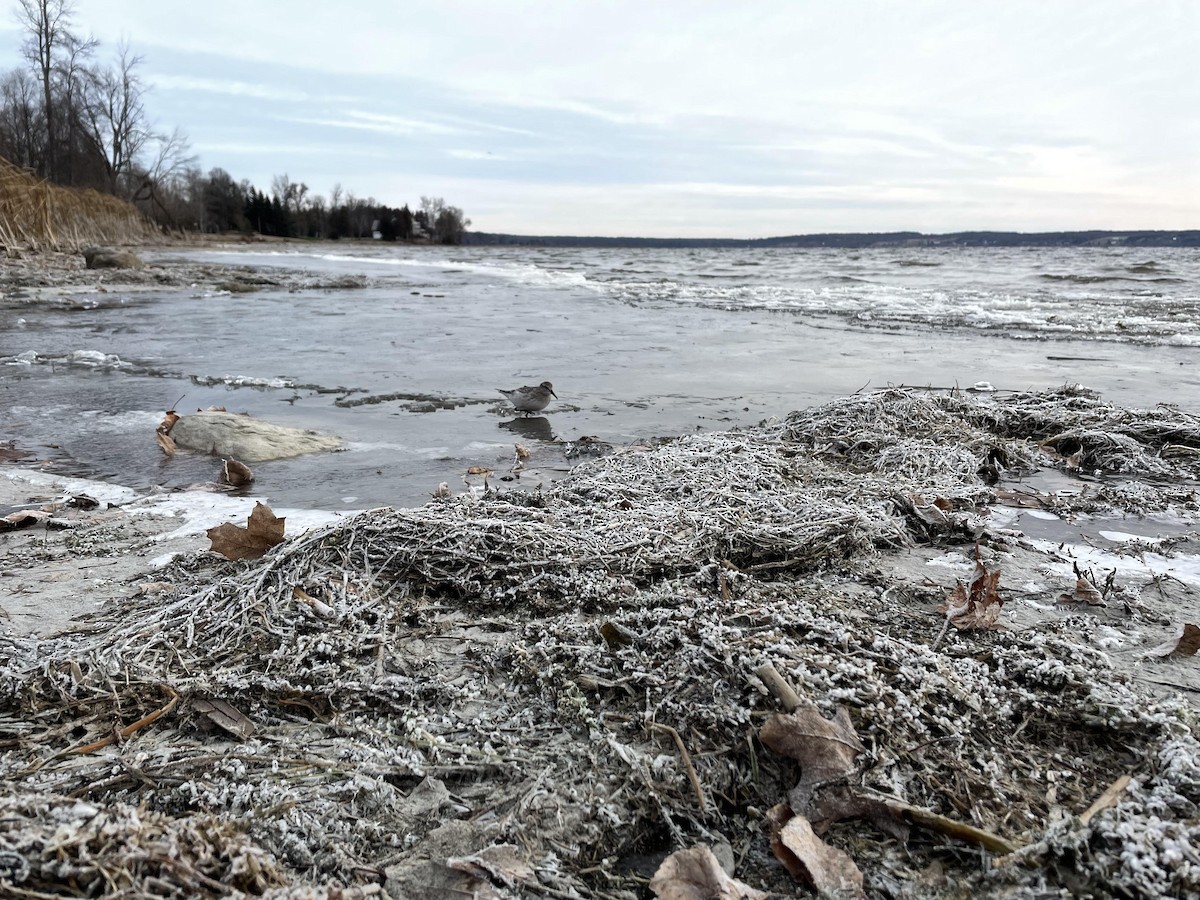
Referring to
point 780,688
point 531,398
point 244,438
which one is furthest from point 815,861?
point 531,398

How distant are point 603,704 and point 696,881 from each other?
565mm

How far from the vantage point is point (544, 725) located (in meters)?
1.95

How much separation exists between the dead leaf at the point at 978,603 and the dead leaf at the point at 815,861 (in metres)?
1.04

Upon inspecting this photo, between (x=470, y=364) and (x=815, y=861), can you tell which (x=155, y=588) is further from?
(x=470, y=364)

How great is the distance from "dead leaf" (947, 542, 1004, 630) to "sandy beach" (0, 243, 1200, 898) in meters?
0.01

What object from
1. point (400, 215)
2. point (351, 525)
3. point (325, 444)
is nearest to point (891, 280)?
point (325, 444)

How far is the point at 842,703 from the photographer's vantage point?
1892 millimetres

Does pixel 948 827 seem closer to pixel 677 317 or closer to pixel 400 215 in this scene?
pixel 677 317

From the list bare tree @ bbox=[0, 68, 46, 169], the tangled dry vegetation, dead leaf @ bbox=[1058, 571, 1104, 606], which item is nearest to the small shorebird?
the tangled dry vegetation

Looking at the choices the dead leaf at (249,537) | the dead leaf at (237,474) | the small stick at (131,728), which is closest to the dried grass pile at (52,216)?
the dead leaf at (237,474)

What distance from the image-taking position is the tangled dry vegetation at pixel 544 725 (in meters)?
1.48

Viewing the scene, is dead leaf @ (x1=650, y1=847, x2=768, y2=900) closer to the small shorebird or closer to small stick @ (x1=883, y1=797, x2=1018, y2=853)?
small stick @ (x1=883, y1=797, x2=1018, y2=853)

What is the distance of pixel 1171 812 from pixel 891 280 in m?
28.1

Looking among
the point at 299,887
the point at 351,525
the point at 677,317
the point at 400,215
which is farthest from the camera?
the point at 400,215
